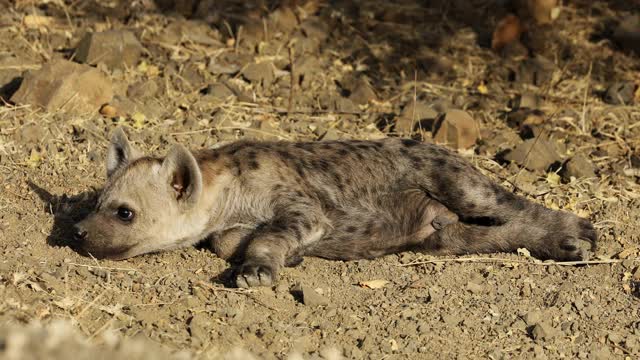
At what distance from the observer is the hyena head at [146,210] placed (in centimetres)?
510

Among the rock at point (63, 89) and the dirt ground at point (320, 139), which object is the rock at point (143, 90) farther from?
the rock at point (63, 89)

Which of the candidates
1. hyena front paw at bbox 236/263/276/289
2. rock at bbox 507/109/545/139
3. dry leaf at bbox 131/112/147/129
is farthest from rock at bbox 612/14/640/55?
hyena front paw at bbox 236/263/276/289

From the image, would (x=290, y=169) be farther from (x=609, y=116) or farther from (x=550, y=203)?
(x=609, y=116)

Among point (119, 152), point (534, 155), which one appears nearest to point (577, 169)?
point (534, 155)

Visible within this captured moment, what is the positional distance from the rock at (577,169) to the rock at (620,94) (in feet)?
3.95

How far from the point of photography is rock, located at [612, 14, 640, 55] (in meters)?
8.30

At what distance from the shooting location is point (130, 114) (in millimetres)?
6832

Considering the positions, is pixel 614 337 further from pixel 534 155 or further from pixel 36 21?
pixel 36 21

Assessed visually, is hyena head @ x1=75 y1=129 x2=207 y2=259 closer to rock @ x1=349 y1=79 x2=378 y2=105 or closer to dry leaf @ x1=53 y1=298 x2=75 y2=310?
dry leaf @ x1=53 y1=298 x2=75 y2=310

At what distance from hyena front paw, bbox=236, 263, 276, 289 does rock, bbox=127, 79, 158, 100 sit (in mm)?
2526

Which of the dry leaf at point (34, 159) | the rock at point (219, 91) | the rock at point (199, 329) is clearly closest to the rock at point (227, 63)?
the rock at point (219, 91)

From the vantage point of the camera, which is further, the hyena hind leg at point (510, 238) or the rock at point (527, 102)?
the rock at point (527, 102)

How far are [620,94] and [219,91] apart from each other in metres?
2.94

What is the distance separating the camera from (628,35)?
27.3 feet
